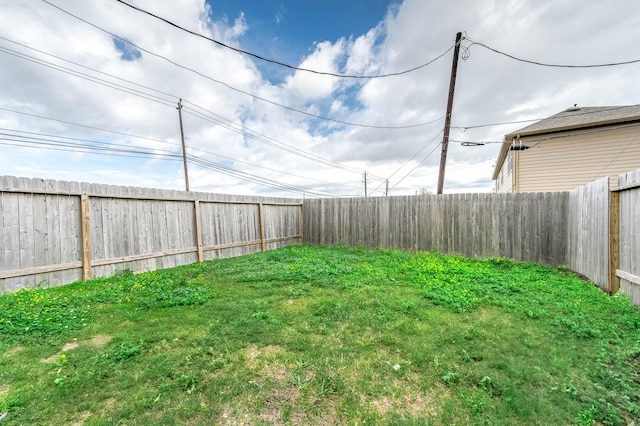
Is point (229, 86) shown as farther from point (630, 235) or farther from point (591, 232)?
point (591, 232)

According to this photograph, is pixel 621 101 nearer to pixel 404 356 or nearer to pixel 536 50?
pixel 536 50

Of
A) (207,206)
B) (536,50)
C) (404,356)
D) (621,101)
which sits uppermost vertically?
(536,50)

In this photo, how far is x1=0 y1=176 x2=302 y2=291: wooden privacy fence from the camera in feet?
13.4

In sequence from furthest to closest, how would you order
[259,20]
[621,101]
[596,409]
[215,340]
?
[621,101] < [259,20] < [215,340] < [596,409]

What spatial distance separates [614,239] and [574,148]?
782 cm

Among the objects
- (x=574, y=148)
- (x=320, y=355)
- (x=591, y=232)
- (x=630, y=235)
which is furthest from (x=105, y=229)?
(x=574, y=148)

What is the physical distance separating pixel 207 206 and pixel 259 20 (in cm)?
493

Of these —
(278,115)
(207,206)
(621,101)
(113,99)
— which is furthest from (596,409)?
(113,99)

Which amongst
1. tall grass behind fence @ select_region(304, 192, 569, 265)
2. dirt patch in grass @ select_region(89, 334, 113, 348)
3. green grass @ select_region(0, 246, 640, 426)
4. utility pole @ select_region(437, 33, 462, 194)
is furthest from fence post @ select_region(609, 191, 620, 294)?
dirt patch in grass @ select_region(89, 334, 113, 348)

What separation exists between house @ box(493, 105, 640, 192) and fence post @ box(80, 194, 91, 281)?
1230 centimetres

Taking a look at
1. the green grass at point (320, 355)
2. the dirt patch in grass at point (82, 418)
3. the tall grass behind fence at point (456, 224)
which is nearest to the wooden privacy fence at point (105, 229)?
the green grass at point (320, 355)

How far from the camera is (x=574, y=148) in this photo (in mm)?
9406

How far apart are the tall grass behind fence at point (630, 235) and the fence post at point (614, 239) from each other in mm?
79

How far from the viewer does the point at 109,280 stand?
15.8ft
